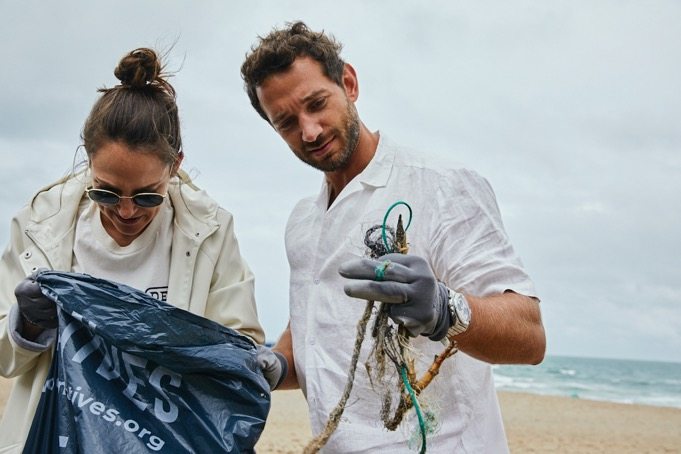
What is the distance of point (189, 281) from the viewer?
231 cm

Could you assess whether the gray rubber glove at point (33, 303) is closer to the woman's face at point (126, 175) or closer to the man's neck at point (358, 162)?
the woman's face at point (126, 175)

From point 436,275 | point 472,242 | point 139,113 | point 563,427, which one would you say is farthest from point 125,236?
point 563,427

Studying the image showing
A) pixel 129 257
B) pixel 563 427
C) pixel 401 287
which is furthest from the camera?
pixel 563 427

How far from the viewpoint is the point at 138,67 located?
2400mm

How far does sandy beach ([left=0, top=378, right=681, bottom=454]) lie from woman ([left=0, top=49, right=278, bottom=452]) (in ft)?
25.2

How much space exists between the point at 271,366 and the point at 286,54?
3.56 feet

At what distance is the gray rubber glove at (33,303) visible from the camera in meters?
2.09

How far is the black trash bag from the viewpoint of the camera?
196 cm

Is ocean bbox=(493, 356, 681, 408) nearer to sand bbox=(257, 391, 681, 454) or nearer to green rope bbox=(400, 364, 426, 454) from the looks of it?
sand bbox=(257, 391, 681, 454)

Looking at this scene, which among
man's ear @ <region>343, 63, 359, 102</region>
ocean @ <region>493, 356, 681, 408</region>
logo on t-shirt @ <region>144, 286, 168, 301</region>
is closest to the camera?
logo on t-shirt @ <region>144, 286, 168, 301</region>

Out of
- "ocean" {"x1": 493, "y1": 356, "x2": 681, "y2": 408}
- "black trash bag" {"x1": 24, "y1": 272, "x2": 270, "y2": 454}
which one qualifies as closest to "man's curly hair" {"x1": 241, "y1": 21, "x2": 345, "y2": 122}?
"black trash bag" {"x1": 24, "y1": 272, "x2": 270, "y2": 454}

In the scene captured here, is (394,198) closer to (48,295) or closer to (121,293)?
(121,293)

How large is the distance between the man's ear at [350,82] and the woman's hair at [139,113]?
65 centimetres

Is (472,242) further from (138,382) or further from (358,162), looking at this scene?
(138,382)
